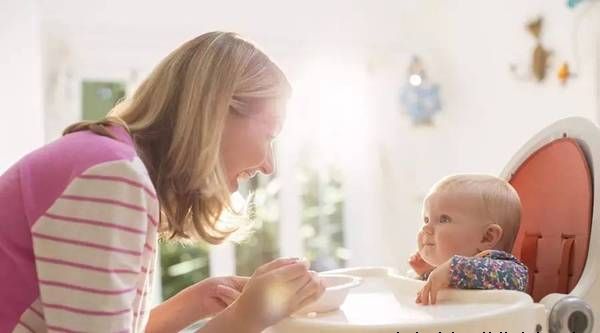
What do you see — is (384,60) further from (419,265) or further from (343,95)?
(419,265)

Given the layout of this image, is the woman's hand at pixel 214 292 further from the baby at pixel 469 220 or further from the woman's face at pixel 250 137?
the baby at pixel 469 220

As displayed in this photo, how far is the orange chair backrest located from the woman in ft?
1.70

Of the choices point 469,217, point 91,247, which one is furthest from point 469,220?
point 91,247

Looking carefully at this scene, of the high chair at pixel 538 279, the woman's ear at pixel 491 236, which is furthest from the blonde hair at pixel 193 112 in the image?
the woman's ear at pixel 491 236

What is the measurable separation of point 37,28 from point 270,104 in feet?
6.38

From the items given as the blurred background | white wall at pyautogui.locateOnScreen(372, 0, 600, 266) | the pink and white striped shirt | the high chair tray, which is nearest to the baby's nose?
the high chair tray

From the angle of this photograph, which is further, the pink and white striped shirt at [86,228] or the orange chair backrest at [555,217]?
the orange chair backrest at [555,217]

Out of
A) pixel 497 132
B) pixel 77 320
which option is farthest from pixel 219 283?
pixel 497 132

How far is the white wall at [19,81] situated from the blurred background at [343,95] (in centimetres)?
10

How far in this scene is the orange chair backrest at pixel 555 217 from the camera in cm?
137

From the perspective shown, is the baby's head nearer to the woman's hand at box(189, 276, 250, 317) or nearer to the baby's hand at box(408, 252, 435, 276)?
the baby's hand at box(408, 252, 435, 276)

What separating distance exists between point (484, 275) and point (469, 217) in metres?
0.16

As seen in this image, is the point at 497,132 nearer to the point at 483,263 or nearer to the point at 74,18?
the point at 74,18

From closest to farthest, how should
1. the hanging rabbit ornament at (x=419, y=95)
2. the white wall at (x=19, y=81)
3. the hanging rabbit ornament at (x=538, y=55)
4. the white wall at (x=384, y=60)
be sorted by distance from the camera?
1. the white wall at (x=19, y=81)
2. the hanging rabbit ornament at (x=538, y=55)
3. the white wall at (x=384, y=60)
4. the hanging rabbit ornament at (x=419, y=95)
